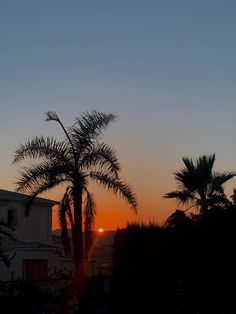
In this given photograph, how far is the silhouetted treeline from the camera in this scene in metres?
12.5

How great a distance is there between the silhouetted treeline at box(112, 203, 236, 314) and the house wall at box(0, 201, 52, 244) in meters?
22.6

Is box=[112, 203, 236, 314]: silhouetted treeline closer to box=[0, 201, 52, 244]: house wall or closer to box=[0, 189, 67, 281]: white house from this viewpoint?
box=[0, 189, 67, 281]: white house

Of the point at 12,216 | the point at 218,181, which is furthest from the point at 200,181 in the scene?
the point at 12,216

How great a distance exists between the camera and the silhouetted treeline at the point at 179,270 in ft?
41.0

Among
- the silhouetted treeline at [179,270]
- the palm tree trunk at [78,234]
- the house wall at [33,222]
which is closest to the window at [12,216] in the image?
A: the house wall at [33,222]

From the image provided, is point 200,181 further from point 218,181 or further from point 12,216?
point 12,216

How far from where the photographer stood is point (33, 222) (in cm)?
3684

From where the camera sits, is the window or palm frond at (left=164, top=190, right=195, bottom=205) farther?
the window

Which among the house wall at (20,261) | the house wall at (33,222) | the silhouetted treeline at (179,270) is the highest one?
the house wall at (33,222)

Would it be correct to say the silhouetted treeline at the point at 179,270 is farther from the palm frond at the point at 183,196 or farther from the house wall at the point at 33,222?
the house wall at the point at 33,222

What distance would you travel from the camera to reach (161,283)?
12.6 metres

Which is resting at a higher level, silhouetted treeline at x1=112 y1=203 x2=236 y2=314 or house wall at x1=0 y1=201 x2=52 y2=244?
house wall at x1=0 y1=201 x2=52 y2=244

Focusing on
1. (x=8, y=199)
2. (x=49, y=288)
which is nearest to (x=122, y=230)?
(x=49, y=288)

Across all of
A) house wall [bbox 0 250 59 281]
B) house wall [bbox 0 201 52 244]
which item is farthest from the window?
house wall [bbox 0 250 59 281]
